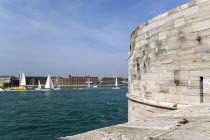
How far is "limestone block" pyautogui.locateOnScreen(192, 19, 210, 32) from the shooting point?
5439 millimetres

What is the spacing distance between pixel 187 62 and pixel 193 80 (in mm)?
608

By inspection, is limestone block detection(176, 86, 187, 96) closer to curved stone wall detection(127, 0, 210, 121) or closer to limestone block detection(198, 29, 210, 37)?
curved stone wall detection(127, 0, 210, 121)

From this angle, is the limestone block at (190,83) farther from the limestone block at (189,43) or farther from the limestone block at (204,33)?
the limestone block at (204,33)

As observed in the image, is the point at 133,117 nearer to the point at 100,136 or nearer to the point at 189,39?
the point at 189,39

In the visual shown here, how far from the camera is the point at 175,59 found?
→ 6262 millimetres

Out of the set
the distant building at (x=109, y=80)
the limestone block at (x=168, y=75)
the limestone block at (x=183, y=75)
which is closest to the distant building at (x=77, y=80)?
the distant building at (x=109, y=80)

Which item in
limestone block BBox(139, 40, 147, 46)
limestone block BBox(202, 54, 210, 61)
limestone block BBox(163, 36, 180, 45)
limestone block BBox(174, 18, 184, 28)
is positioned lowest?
limestone block BBox(202, 54, 210, 61)

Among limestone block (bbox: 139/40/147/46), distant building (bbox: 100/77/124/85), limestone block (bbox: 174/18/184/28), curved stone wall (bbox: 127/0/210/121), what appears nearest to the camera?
curved stone wall (bbox: 127/0/210/121)

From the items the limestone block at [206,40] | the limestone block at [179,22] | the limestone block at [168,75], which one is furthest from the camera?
the limestone block at [168,75]

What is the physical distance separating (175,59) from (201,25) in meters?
1.33

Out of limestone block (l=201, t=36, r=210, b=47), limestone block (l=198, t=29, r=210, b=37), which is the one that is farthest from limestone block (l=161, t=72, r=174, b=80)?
limestone block (l=198, t=29, r=210, b=37)

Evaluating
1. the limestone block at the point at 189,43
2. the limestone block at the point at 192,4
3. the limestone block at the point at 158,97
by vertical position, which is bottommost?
the limestone block at the point at 158,97

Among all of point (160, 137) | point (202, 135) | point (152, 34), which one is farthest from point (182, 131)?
point (152, 34)

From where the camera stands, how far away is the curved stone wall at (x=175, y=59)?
218 inches
